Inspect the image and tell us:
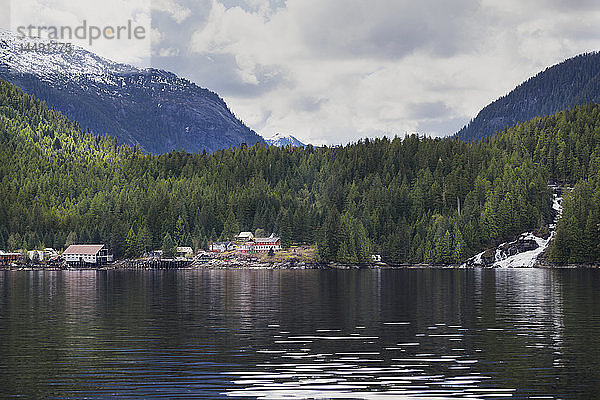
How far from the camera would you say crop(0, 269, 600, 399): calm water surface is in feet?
135

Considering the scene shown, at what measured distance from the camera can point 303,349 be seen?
55188mm

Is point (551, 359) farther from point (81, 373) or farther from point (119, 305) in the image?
point (119, 305)

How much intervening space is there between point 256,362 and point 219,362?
102 inches

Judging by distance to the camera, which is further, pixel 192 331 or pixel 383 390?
pixel 192 331

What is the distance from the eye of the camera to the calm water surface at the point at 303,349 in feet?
135

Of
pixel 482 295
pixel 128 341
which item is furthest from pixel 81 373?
pixel 482 295

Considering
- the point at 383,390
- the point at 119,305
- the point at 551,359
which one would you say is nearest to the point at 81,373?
the point at 383,390

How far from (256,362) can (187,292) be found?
7652 cm

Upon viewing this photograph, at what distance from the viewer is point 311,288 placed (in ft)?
436

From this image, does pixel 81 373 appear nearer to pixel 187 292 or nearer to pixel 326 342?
pixel 326 342

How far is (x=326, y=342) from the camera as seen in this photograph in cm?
5888

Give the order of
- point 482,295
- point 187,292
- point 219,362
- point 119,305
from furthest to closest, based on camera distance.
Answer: point 187,292
point 482,295
point 119,305
point 219,362

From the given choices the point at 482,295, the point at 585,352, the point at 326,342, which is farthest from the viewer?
the point at 482,295

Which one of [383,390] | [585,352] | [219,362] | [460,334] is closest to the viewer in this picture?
[383,390]
